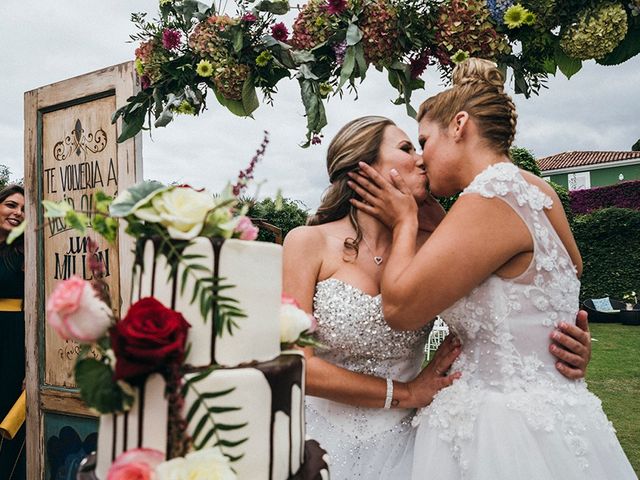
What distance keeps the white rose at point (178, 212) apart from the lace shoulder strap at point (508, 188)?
1079 millimetres

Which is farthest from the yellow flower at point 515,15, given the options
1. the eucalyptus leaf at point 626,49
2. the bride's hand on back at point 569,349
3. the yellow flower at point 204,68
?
the yellow flower at point 204,68

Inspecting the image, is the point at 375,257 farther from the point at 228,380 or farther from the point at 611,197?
the point at 611,197

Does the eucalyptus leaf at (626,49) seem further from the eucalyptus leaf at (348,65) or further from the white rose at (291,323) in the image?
the white rose at (291,323)

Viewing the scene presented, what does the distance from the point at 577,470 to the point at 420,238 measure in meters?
1.30

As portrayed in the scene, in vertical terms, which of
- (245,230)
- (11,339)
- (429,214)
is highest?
(429,214)

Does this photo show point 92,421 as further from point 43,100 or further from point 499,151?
point 499,151

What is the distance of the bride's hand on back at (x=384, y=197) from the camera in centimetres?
262

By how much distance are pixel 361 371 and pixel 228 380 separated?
4.22 feet

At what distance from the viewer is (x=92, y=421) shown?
160 inches

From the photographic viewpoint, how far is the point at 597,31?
2.51m

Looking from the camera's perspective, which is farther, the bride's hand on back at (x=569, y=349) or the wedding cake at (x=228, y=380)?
the bride's hand on back at (x=569, y=349)

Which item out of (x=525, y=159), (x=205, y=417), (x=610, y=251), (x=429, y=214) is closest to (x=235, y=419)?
(x=205, y=417)

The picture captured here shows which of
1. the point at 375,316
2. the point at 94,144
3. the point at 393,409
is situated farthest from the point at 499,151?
the point at 94,144

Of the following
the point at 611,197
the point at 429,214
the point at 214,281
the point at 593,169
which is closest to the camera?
the point at 214,281
